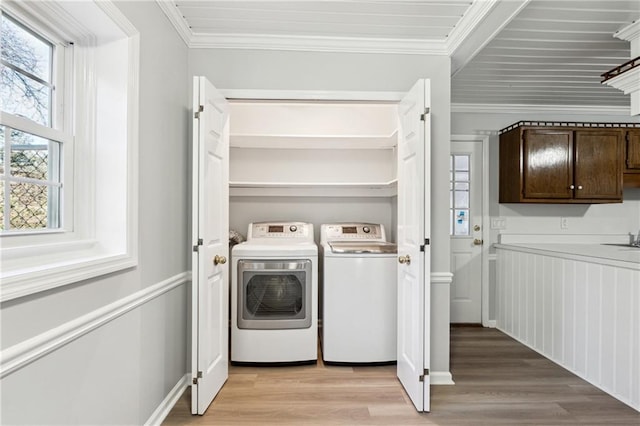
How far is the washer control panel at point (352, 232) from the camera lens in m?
3.27

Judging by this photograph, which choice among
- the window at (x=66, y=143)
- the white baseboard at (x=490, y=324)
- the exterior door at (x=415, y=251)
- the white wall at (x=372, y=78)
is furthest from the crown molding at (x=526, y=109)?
the window at (x=66, y=143)

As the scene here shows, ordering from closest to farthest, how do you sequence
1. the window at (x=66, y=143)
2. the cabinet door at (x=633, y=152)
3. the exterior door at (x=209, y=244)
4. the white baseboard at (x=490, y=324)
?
1. the window at (x=66, y=143)
2. the exterior door at (x=209, y=244)
3. the cabinet door at (x=633, y=152)
4. the white baseboard at (x=490, y=324)

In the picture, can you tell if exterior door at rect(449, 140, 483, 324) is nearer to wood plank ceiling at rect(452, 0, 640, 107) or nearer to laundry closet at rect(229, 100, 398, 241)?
wood plank ceiling at rect(452, 0, 640, 107)

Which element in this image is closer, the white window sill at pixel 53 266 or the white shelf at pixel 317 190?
the white window sill at pixel 53 266

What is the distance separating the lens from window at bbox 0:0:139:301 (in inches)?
46.6

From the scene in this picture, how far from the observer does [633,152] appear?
3.50m

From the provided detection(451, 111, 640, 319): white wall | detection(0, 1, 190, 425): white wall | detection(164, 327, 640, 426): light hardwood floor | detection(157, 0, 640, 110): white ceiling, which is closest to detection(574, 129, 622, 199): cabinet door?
detection(451, 111, 640, 319): white wall

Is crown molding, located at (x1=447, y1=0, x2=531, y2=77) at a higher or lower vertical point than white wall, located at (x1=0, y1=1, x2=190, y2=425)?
higher

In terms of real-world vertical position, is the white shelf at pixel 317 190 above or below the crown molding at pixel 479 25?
below

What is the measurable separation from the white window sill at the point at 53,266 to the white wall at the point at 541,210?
11.4 feet

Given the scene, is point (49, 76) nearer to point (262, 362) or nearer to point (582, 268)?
point (262, 362)

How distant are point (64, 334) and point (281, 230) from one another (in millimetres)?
2163

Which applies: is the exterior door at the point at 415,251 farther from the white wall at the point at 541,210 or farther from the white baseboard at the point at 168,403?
the white wall at the point at 541,210

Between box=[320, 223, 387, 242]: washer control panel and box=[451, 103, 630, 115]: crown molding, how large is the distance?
1.64m
